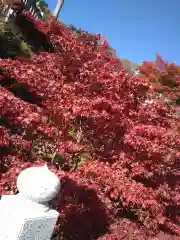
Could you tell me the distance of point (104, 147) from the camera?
7992mm

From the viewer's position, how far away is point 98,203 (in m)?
6.62

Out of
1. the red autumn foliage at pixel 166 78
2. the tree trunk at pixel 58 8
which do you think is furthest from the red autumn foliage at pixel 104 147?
the red autumn foliage at pixel 166 78

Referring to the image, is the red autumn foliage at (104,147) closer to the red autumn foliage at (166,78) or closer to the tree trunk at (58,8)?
the tree trunk at (58,8)

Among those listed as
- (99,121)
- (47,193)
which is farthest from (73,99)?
(47,193)

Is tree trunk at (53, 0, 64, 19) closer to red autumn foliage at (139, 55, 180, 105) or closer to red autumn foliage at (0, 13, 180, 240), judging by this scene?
red autumn foliage at (139, 55, 180, 105)

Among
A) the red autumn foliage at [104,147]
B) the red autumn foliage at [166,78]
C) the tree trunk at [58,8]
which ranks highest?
the tree trunk at [58,8]

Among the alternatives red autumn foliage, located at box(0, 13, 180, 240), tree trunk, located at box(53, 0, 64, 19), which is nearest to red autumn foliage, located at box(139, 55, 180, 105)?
tree trunk, located at box(53, 0, 64, 19)

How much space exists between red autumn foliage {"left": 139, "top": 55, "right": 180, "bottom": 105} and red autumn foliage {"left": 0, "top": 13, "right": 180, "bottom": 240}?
17.5 m

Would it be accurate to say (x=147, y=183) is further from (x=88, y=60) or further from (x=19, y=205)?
(x=19, y=205)

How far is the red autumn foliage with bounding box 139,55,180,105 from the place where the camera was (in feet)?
83.0

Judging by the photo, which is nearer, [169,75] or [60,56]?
[60,56]

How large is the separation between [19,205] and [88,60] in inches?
270

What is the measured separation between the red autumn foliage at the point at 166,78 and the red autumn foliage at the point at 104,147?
17.5 metres

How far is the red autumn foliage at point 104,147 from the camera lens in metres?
6.34
